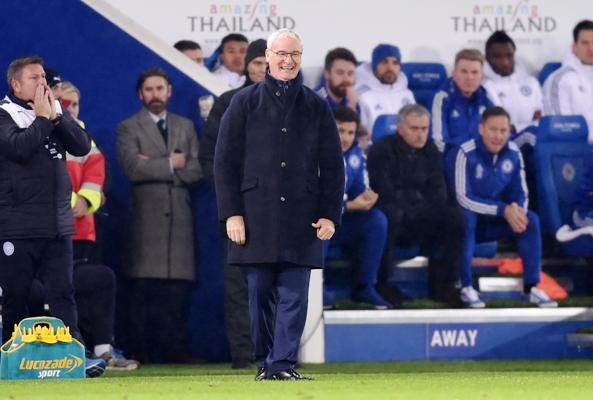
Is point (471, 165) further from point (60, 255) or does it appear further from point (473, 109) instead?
point (60, 255)

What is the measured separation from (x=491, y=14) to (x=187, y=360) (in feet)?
15.3

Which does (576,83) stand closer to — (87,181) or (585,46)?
(585,46)

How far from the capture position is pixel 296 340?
9016mm

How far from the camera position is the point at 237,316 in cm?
1223

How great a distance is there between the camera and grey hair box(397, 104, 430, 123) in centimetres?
1356

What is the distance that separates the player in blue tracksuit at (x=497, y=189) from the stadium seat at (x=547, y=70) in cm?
135

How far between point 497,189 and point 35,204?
5.06 metres

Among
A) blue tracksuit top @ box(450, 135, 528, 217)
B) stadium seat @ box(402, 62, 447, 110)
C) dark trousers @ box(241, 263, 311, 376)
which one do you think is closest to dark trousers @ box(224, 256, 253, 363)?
blue tracksuit top @ box(450, 135, 528, 217)

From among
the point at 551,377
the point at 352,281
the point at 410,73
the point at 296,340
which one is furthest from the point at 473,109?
the point at 296,340

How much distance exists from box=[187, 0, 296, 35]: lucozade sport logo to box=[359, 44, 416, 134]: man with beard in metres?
0.82

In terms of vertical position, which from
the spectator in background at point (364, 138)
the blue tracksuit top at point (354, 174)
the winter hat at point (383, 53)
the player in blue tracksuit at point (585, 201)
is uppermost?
the winter hat at point (383, 53)

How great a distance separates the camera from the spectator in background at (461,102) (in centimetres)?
1465

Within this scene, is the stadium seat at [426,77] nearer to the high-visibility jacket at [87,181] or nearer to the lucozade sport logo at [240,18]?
the lucozade sport logo at [240,18]

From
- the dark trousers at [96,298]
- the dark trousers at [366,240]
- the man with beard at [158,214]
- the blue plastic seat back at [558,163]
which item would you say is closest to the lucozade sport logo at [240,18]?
the man with beard at [158,214]
